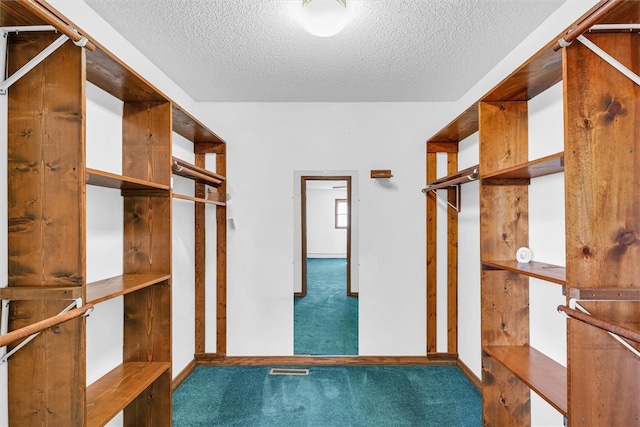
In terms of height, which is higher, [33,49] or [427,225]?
[33,49]

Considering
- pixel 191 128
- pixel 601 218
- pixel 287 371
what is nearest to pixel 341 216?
pixel 287 371

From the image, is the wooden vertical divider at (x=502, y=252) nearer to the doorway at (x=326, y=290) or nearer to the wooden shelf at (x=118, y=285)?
the doorway at (x=326, y=290)

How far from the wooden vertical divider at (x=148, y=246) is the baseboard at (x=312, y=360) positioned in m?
1.10

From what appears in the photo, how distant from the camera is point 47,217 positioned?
4.14ft

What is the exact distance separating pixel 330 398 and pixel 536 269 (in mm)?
1744

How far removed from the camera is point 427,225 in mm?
3125

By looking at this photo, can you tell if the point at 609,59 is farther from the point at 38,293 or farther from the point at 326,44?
the point at 38,293

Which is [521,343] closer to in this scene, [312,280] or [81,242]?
[81,242]

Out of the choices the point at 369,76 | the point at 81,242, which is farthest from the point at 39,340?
the point at 369,76

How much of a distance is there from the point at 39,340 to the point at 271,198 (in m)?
2.11

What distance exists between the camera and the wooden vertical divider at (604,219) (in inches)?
48.2

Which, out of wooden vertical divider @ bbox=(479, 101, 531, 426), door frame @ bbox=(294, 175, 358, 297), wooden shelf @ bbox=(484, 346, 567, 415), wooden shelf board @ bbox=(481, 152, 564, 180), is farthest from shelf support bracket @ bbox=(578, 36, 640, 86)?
door frame @ bbox=(294, 175, 358, 297)

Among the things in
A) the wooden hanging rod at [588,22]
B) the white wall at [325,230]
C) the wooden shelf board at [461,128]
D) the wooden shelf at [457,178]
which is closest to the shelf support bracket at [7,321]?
the wooden hanging rod at [588,22]

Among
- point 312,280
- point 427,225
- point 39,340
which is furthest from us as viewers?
point 312,280
